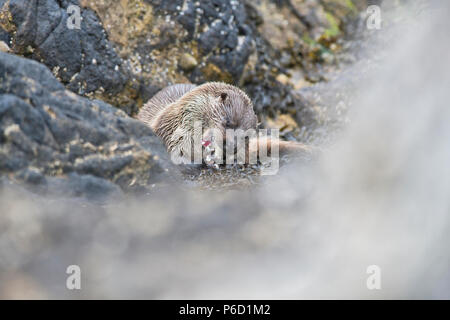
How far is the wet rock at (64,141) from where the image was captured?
3.13 m

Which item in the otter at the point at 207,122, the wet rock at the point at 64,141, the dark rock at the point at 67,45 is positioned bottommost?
the wet rock at the point at 64,141

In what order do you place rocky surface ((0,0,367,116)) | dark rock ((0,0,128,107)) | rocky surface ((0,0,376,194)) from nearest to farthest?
1. rocky surface ((0,0,376,194))
2. dark rock ((0,0,128,107))
3. rocky surface ((0,0,367,116))

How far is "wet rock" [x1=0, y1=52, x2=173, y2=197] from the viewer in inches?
123

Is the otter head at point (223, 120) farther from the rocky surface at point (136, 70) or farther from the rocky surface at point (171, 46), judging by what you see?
the rocky surface at point (171, 46)

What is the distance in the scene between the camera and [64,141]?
3346 millimetres

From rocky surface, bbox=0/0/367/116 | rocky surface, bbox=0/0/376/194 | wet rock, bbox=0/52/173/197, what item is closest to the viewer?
wet rock, bbox=0/52/173/197

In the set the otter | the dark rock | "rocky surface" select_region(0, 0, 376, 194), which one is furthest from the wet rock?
the dark rock

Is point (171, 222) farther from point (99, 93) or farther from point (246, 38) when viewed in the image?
point (246, 38)

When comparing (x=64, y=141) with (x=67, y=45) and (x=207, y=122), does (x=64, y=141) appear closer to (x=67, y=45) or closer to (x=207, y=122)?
(x=207, y=122)

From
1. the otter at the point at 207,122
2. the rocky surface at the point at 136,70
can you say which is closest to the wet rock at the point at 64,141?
the rocky surface at the point at 136,70

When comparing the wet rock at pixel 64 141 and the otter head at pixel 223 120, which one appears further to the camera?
the otter head at pixel 223 120

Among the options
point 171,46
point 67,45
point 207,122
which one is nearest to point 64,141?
point 207,122

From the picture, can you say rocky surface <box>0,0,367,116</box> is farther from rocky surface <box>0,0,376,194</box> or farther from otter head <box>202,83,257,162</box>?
otter head <box>202,83,257,162</box>

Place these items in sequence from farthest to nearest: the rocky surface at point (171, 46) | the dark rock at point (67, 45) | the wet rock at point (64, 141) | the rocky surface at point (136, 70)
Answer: the rocky surface at point (171, 46), the dark rock at point (67, 45), the rocky surface at point (136, 70), the wet rock at point (64, 141)
